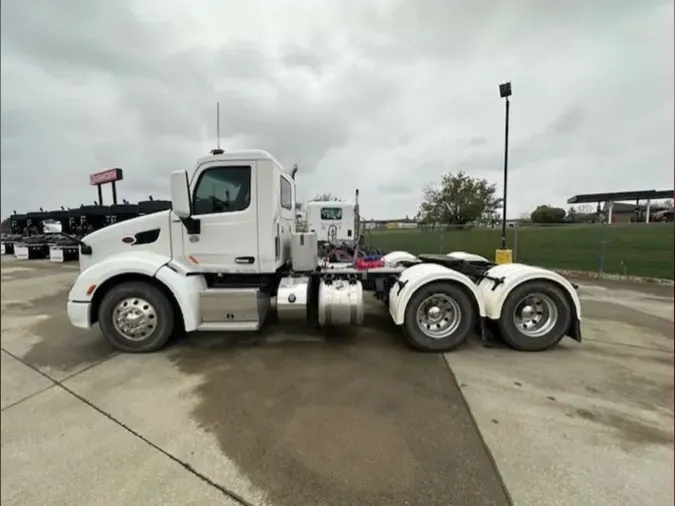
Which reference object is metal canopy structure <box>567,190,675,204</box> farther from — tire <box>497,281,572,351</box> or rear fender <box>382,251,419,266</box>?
rear fender <box>382,251,419,266</box>

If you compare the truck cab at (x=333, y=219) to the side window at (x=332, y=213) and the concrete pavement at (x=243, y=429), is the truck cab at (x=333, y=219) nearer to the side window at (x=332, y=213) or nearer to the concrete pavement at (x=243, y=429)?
the side window at (x=332, y=213)

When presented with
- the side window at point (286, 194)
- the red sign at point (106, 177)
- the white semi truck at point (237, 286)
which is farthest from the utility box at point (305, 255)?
the red sign at point (106, 177)

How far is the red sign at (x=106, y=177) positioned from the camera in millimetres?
5641

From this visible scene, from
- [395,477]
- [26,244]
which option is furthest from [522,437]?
[26,244]

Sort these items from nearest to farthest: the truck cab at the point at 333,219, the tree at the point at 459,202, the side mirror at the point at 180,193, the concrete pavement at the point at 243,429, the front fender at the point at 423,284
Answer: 1. the concrete pavement at the point at 243,429
2. the side mirror at the point at 180,193
3. the front fender at the point at 423,284
4. the truck cab at the point at 333,219
5. the tree at the point at 459,202

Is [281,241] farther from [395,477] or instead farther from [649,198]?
[649,198]

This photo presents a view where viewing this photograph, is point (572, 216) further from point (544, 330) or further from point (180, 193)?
point (180, 193)

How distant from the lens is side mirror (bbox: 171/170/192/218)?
3900 millimetres

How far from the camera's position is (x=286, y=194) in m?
5.05

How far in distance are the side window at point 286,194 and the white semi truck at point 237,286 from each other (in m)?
0.23

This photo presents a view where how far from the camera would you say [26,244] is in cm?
1805

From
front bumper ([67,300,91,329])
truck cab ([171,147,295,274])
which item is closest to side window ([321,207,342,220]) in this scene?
truck cab ([171,147,295,274])

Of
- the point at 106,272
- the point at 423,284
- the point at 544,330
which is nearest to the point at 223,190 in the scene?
the point at 106,272

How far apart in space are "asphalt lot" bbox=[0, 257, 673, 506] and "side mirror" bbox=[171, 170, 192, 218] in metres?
1.77
